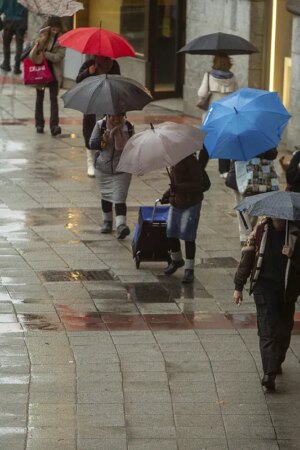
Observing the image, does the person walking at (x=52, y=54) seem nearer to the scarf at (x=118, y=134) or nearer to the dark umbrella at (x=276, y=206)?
the scarf at (x=118, y=134)

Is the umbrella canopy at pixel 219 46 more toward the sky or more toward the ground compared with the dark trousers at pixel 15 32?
more toward the sky

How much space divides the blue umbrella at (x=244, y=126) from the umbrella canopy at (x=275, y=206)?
8.69 ft

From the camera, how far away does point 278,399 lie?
9469mm

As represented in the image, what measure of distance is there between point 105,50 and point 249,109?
4.31m

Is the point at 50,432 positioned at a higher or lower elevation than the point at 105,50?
lower

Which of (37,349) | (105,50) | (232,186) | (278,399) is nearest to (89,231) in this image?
(232,186)

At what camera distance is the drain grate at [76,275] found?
490 inches

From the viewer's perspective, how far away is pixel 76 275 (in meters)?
12.6

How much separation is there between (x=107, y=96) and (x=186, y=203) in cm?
181

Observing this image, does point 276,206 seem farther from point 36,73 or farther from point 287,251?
point 36,73

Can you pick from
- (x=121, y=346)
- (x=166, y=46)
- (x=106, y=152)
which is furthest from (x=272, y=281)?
(x=166, y=46)

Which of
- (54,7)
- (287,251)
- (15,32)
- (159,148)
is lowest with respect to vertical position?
(15,32)

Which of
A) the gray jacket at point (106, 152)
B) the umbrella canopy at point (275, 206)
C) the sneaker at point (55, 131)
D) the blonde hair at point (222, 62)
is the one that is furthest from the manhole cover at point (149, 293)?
the sneaker at point (55, 131)

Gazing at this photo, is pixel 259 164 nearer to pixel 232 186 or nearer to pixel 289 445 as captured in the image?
pixel 232 186
